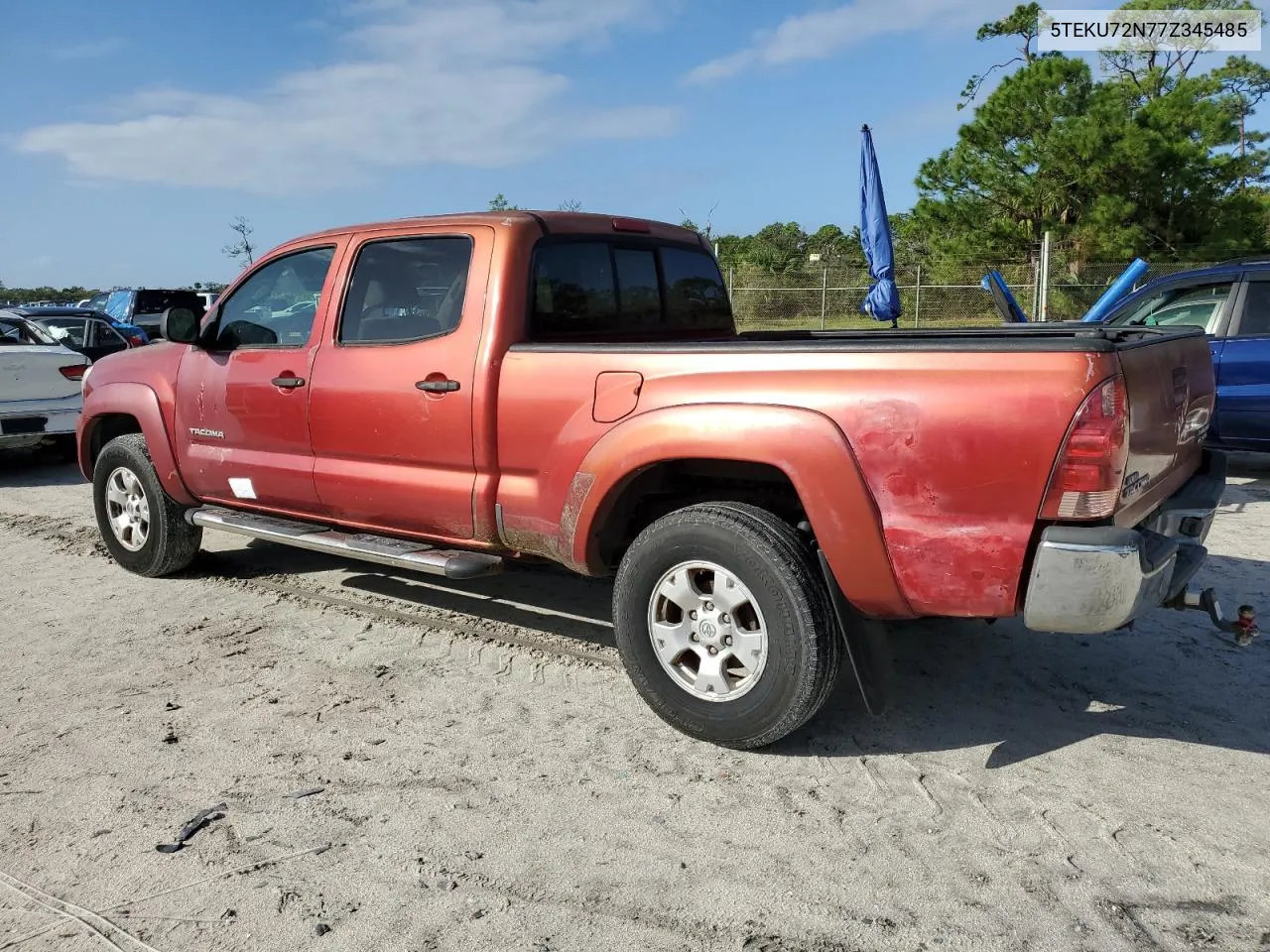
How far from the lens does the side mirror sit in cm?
515

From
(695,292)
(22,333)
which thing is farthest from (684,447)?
(22,333)

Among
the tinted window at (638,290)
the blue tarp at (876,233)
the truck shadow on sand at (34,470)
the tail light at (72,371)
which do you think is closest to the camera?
the tinted window at (638,290)

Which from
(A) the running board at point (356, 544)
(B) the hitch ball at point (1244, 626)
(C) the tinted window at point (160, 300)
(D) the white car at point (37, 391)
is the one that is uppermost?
(C) the tinted window at point (160, 300)

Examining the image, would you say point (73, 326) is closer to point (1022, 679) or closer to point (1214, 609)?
point (1022, 679)

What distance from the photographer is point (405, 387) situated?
13.9 ft

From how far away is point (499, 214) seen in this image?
430cm

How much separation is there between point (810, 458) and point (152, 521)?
418cm

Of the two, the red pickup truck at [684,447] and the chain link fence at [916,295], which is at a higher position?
the chain link fence at [916,295]

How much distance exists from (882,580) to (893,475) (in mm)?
345

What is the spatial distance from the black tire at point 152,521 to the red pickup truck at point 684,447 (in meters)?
0.24

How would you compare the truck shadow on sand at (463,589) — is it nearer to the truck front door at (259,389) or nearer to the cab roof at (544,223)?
the truck front door at (259,389)

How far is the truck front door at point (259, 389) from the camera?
476 centimetres

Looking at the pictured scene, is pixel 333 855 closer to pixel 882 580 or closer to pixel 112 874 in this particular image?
pixel 112 874

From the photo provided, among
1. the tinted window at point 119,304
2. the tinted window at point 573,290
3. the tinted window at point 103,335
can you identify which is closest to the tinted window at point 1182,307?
the tinted window at point 573,290
